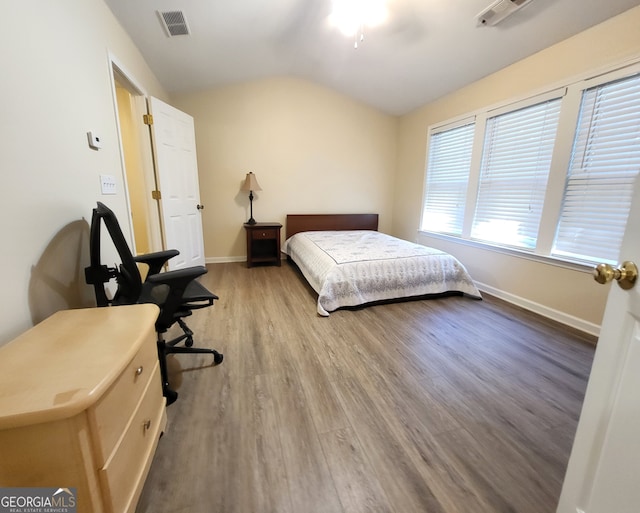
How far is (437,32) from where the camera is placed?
2586 millimetres

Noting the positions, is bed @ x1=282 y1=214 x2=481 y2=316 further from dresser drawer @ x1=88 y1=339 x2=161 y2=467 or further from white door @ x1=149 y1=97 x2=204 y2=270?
dresser drawer @ x1=88 y1=339 x2=161 y2=467

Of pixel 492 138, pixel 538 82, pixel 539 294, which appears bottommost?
pixel 539 294

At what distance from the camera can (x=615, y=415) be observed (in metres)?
0.68

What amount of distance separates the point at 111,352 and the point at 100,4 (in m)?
2.45

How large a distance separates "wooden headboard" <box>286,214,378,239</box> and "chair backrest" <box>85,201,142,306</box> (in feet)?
10.6

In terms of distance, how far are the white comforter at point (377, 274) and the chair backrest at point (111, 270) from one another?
1.51 metres

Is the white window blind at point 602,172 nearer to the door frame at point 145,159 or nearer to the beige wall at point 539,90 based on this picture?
the beige wall at point 539,90

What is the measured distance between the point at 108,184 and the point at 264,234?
2.29 meters

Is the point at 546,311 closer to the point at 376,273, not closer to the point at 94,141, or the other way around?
the point at 376,273

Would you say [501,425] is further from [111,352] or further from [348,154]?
[348,154]

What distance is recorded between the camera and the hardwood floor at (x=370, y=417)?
1.04m

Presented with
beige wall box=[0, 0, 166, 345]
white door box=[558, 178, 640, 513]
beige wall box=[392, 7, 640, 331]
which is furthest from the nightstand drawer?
white door box=[558, 178, 640, 513]

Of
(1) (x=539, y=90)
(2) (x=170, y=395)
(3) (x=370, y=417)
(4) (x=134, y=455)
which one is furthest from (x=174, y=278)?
(1) (x=539, y=90)

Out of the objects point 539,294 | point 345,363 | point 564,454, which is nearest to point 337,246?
point 345,363
